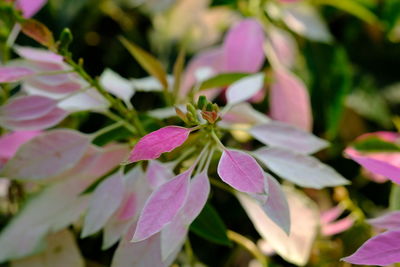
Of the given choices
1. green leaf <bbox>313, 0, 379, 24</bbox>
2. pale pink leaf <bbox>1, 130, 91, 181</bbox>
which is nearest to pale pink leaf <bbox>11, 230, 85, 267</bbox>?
pale pink leaf <bbox>1, 130, 91, 181</bbox>

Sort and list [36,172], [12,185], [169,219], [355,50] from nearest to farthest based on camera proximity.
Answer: [169,219] < [36,172] < [12,185] < [355,50]

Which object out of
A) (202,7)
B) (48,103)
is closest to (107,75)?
(48,103)

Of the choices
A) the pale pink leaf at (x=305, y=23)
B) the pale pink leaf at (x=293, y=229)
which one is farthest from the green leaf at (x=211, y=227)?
the pale pink leaf at (x=305, y=23)

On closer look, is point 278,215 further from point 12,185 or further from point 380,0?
point 380,0

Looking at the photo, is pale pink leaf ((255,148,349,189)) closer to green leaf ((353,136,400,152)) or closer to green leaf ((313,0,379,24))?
green leaf ((353,136,400,152))

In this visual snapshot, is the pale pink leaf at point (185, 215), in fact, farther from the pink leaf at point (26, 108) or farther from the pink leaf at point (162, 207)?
the pink leaf at point (26, 108)

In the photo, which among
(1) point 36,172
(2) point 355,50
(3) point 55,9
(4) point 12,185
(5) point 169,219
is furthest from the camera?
(2) point 355,50
